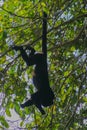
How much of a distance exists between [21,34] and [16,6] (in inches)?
18.7

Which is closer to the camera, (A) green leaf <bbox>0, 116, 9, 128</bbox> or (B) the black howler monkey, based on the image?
(A) green leaf <bbox>0, 116, 9, 128</bbox>

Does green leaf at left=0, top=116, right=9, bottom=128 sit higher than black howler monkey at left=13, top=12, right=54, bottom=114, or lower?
lower

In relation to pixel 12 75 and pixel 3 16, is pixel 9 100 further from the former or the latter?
pixel 3 16

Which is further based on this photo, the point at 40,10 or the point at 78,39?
the point at 78,39

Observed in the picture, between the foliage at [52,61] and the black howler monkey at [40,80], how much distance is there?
0.10m

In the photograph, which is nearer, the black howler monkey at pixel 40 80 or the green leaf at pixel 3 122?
the green leaf at pixel 3 122

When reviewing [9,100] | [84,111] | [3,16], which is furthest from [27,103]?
[3,16]

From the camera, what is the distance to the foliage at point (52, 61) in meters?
5.41

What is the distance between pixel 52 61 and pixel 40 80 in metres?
0.49

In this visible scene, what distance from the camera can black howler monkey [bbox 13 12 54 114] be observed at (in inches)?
214

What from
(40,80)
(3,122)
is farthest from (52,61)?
(3,122)

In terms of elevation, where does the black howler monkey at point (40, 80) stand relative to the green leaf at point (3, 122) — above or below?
above

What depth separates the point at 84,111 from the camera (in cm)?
591

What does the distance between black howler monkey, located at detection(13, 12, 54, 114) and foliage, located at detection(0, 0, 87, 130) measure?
0.10 metres
